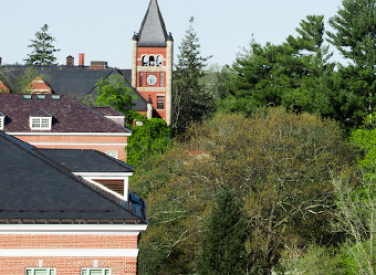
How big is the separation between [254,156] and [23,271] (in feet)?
62.2

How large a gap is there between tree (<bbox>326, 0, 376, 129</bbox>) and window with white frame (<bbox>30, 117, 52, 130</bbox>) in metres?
A: 23.1

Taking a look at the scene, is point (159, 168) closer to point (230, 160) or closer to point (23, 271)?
point (230, 160)

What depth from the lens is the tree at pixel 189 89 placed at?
86.6 m

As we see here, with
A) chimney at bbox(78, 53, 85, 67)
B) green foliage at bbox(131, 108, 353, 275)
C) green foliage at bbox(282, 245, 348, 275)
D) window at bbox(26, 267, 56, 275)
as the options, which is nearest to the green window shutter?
window at bbox(26, 267, 56, 275)

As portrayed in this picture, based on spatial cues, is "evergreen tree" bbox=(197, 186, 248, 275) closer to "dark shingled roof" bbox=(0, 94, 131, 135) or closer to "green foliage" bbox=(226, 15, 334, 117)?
"dark shingled roof" bbox=(0, 94, 131, 135)

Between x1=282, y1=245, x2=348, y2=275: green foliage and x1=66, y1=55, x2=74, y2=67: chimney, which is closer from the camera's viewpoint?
x1=282, y1=245, x2=348, y2=275: green foliage

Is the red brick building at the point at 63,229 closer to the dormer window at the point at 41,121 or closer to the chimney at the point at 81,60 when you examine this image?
the dormer window at the point at 41,121

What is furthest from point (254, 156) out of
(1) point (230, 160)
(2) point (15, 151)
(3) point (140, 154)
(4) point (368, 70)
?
(4) point (368, 70)

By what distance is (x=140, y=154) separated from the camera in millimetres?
43469

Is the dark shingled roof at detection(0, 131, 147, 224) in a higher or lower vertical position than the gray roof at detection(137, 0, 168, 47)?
lower

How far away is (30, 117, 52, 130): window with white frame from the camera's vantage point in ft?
133

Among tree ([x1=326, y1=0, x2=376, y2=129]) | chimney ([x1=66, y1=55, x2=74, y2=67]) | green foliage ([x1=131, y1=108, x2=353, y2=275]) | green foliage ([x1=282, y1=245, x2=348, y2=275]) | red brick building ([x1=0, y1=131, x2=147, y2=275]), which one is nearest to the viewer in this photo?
red brick building ([x1=0, y1=131, x2=147, y2=275])

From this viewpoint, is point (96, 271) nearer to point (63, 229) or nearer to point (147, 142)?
point (63, 229)

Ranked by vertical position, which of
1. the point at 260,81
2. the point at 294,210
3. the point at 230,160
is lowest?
the point at 294,210
